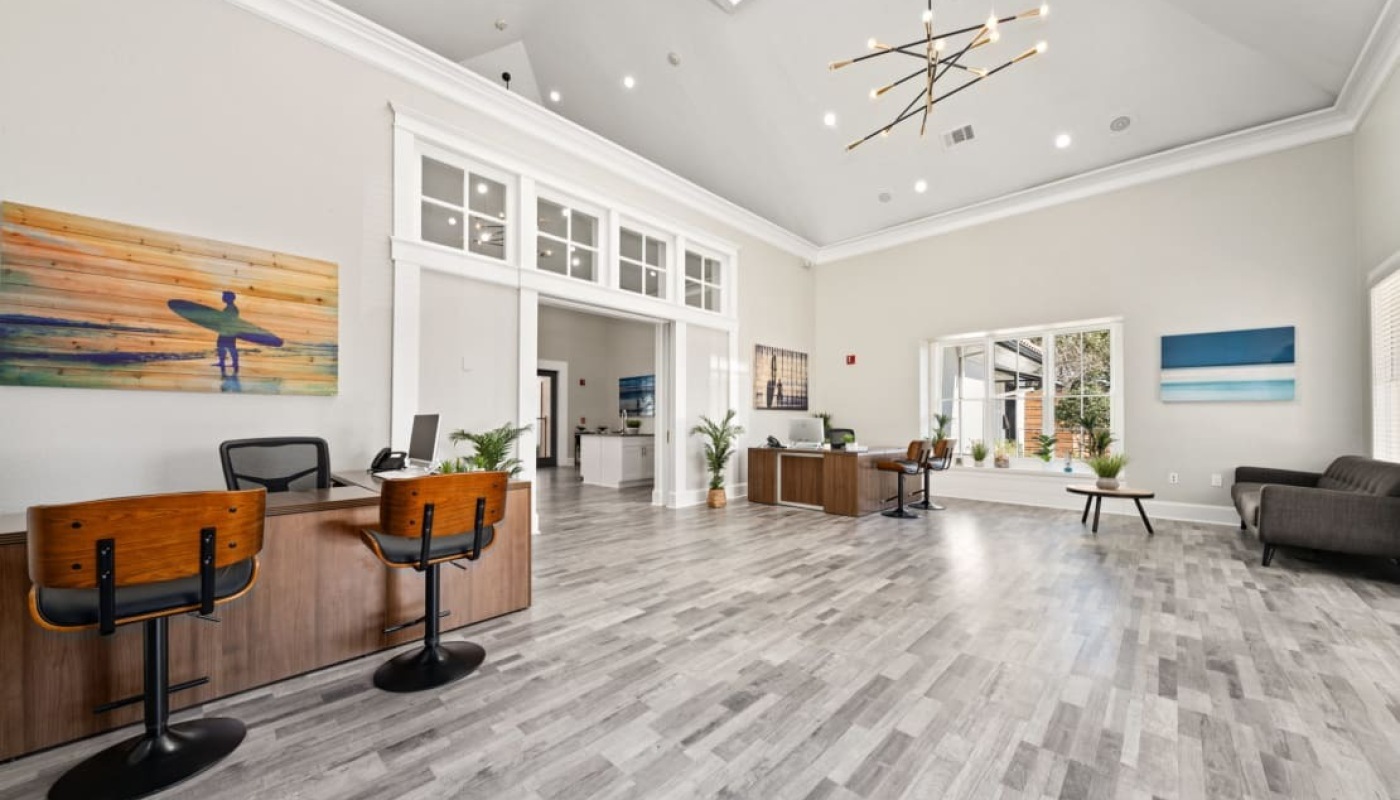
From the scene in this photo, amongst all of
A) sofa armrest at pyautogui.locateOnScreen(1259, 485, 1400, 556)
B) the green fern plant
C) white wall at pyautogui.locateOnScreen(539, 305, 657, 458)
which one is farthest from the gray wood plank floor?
white wall at pyautogui.locateOnScreen(539, 305, 657, 458)

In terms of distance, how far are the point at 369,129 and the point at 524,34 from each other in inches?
105

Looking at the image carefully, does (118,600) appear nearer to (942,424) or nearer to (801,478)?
(801,478)

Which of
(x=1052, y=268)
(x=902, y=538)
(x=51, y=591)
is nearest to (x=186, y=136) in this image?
(x=51, y=591)

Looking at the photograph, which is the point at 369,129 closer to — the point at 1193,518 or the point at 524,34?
the point at 524,34


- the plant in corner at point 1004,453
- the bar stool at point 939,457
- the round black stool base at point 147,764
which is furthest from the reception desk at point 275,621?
the plant in corner at point 1004,453

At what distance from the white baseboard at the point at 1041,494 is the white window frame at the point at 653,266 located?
4.58m

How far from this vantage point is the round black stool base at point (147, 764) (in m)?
1.58

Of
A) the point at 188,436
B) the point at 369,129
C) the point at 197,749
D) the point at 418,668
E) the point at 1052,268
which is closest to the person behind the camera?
the point at 197,749

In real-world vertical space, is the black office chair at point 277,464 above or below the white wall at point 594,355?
below

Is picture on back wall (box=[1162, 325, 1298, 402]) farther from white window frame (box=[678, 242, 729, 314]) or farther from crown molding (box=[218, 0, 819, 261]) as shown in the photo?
crown molding (box=[218, 0, 819, 261])

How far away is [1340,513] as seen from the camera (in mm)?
3668

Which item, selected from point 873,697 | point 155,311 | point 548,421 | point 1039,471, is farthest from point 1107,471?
point 548,421

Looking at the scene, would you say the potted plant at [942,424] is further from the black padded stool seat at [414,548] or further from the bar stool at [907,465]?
the black padded stool seat at [414,548]

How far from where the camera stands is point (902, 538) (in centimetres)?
491
